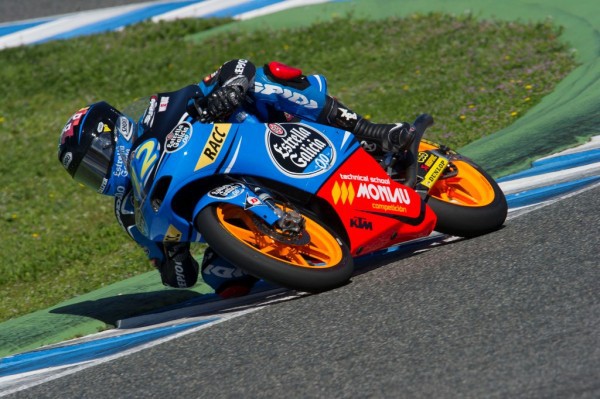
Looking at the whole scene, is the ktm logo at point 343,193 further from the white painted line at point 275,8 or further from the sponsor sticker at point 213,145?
the white painted line at point 275,8

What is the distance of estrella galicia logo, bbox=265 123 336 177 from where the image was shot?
220 inches

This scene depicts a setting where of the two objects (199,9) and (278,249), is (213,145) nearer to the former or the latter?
(278,249)

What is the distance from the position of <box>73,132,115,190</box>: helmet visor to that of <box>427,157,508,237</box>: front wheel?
183 centimetres

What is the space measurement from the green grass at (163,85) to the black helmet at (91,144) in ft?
5.87

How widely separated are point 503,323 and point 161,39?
11.2 m

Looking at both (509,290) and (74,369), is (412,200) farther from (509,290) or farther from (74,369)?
(74,369)

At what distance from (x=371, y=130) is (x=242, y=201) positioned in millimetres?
1247

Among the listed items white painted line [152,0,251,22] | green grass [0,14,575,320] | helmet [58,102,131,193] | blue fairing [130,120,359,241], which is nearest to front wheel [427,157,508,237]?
blue fairing [130,120,359,241]

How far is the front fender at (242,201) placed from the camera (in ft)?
17.3

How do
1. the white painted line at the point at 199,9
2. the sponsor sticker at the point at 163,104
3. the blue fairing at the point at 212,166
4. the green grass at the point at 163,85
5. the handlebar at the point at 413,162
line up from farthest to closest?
1. the white painted line at the point at 199,9
2. the green grass at the point at 163,85
3. the handlebar at the point at 413,162
4. the sponsor sticker at the point at 163,104
5. the blue fairing at the point at 212,166

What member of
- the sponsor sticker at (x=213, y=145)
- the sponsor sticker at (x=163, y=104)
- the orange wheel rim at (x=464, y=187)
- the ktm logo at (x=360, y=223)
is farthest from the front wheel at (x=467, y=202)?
the sponsor sticker at (x=163, y=104)

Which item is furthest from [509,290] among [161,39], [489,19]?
[161,39]

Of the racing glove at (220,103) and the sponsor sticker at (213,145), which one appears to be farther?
the racing glove at (220,103)

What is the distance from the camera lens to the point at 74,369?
513 centimetres
